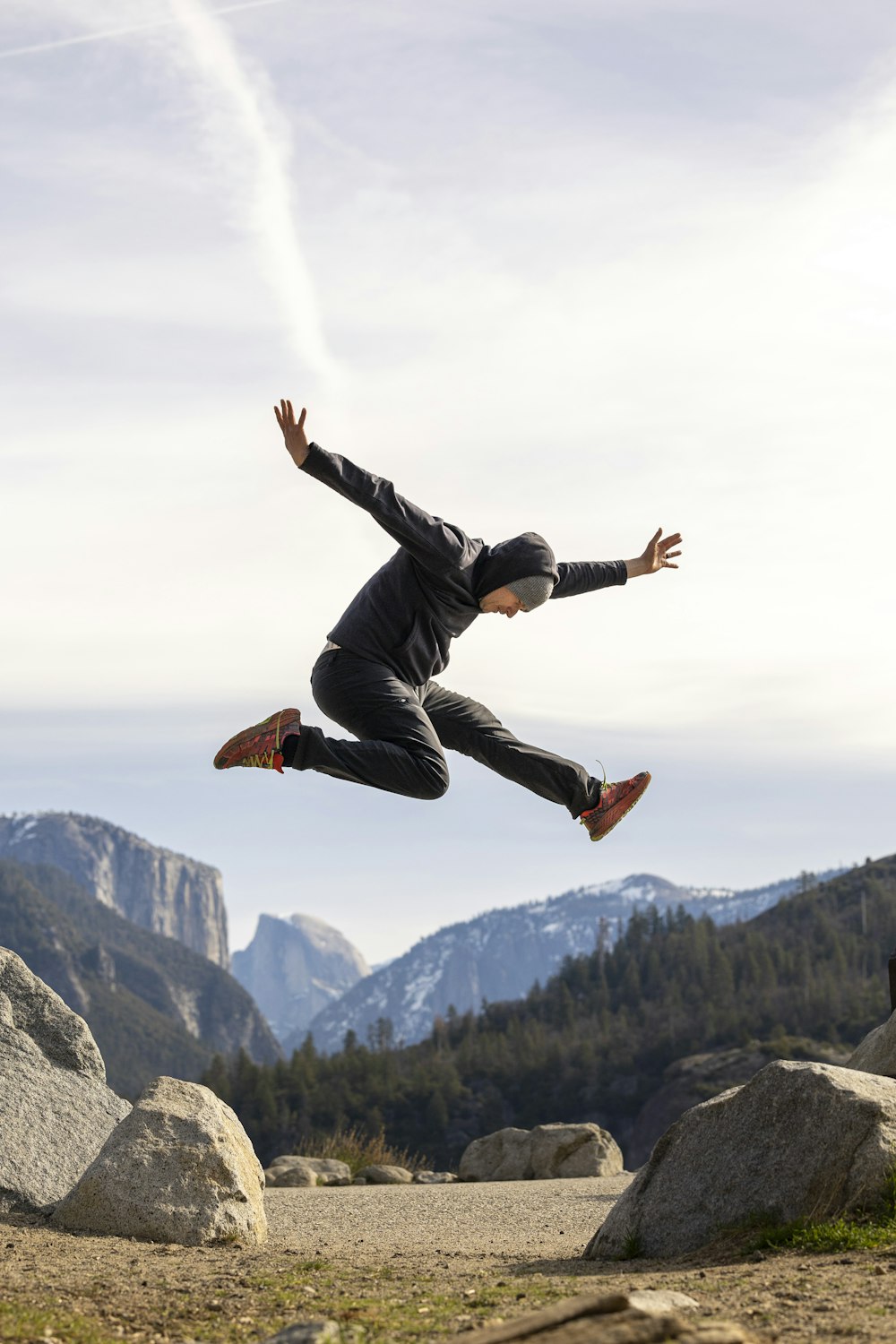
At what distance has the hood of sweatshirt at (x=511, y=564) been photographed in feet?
27.8

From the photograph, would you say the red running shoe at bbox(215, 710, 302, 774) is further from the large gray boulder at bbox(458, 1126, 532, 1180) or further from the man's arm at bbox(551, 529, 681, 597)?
the large gray boulder at bbox(458, 1126, 532, 1180)

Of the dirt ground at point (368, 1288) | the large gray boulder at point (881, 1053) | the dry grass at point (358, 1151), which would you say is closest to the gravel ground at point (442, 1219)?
the dirt ground at point (368, 1288)

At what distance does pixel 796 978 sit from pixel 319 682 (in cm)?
16645

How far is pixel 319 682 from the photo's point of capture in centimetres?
855

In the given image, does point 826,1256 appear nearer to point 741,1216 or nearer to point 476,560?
point 741,1216

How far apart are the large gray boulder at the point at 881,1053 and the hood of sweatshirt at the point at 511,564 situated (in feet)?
16.5

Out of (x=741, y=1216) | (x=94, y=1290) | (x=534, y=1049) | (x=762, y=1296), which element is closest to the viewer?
(x=762, y=1296)

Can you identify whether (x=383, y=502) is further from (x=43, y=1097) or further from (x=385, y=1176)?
(x=385, y=1176)

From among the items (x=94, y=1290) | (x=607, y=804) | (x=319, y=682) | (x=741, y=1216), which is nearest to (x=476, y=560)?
(x=319, y=682)

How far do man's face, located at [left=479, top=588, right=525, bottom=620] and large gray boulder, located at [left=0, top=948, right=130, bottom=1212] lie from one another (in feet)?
16.9

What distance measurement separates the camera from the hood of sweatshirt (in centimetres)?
847

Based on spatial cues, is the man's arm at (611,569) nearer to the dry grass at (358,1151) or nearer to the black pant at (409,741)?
the black pant at (409,741)

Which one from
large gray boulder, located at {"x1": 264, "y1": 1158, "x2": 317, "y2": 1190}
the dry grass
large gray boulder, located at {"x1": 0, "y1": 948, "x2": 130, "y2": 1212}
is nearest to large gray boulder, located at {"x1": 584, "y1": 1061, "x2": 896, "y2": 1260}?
large gray boulder, located at {"x1": 0, "y1": 948, "x2": 130, "y2": 1212}

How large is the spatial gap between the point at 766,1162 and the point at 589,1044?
162m
